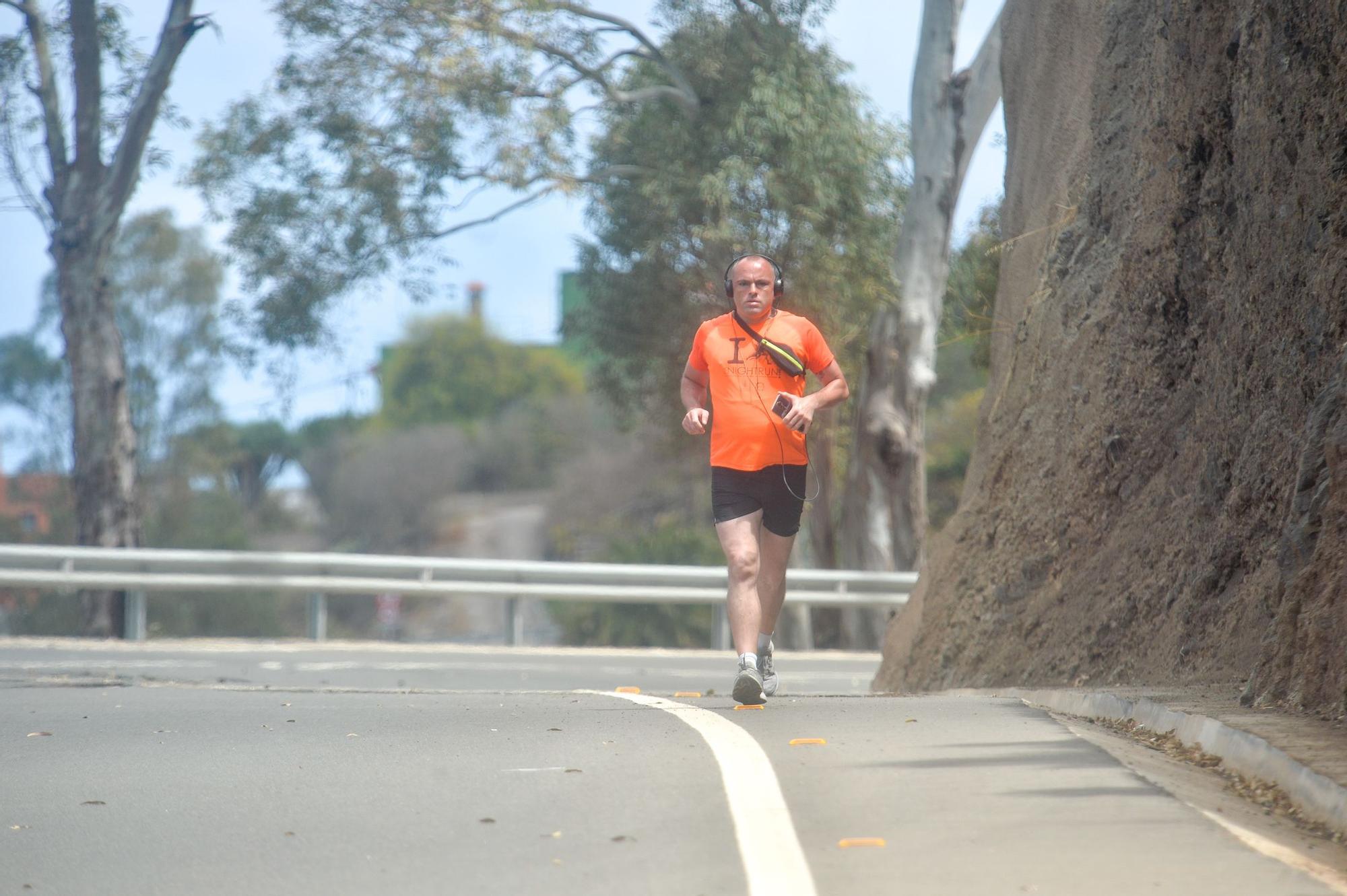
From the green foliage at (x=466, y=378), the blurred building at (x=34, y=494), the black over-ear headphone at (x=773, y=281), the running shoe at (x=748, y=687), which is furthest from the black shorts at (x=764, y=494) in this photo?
the green foliage at (x=466, y=378)

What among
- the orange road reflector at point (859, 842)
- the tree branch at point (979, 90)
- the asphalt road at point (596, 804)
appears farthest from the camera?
the tree branch at point (979, 90)

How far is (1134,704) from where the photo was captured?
21.5ft

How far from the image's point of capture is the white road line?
4.27m

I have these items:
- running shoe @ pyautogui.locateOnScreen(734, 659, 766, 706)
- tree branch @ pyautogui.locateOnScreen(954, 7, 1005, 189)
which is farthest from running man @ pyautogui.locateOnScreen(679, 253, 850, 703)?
tree branch @ pyautogui.locateOnScreen(954, 7, 1005, 189)

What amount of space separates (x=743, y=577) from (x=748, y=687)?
1.89 ft

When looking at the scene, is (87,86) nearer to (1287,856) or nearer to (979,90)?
(979,90)

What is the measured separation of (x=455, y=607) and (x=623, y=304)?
3066 centimetres

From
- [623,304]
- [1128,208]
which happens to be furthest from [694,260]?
[1128,208]

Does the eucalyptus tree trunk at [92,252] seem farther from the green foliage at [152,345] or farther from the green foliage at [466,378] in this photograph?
the green foliage at [466,378]

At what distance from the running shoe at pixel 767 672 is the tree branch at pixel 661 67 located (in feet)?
49.0

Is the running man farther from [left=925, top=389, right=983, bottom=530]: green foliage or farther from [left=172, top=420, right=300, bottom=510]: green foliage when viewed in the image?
[left=172, top=420, right=300, bottom=510]: green foliage

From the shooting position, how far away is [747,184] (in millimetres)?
21328

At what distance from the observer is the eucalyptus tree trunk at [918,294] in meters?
22.0

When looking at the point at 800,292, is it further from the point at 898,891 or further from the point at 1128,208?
the point at 898,891
